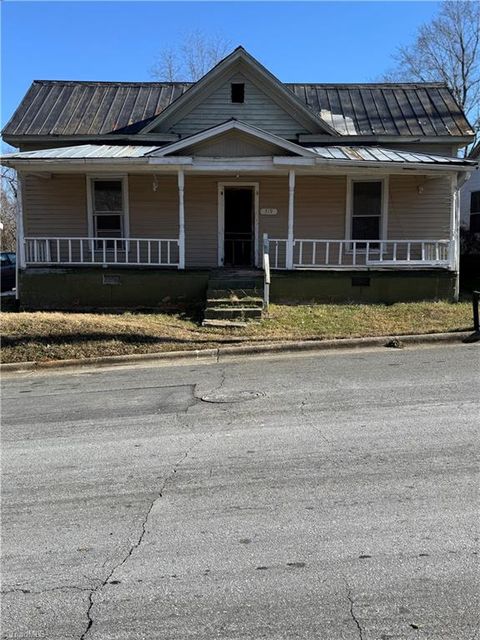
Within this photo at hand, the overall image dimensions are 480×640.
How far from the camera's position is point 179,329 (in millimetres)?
10953

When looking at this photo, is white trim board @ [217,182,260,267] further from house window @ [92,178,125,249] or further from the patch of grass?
the patch of grass

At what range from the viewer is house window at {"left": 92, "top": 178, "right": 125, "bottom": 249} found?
15.6 meters

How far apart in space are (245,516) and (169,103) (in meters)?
15.2

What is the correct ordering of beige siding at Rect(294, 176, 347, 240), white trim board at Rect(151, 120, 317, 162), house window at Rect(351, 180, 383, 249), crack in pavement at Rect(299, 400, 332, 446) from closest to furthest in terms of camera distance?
crack in pavement at Rect(299, 400, 332, 446) → white trim board at Rect(151, 120, 317, 162) → beige siding at Rect(294, 176, 347, 240) → house window at Rect(351, 180, 383, 249)

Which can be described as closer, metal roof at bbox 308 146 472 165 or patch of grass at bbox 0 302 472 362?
patch of grass at bbox 0 302 472 362

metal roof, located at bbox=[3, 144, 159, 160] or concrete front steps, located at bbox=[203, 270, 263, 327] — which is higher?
metal roof, located at bbox=[3, 144, 159, 160]

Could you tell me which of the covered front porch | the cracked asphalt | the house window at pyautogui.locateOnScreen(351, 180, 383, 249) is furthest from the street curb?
the house window at pyautogui.locateOnScreen(351, 180, 383, 249)

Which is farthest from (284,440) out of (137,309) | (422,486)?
→ (137,309)

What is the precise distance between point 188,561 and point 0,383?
621 centimetres

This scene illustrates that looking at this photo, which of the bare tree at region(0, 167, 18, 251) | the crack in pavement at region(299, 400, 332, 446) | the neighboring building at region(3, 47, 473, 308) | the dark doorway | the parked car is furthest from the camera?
the bare tree at region(0, 167, 18, 251)

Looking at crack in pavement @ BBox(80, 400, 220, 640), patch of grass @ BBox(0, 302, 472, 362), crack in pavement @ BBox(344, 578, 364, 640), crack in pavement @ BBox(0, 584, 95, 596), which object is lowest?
crack in pavement @ BBox(0, 584, 95, 596)

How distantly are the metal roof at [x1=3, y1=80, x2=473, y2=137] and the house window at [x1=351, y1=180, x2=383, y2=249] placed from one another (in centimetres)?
147

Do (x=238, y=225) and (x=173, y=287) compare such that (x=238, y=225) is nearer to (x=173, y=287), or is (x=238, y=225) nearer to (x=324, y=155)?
(x=324, y=155)

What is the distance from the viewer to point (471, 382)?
23.6ft
